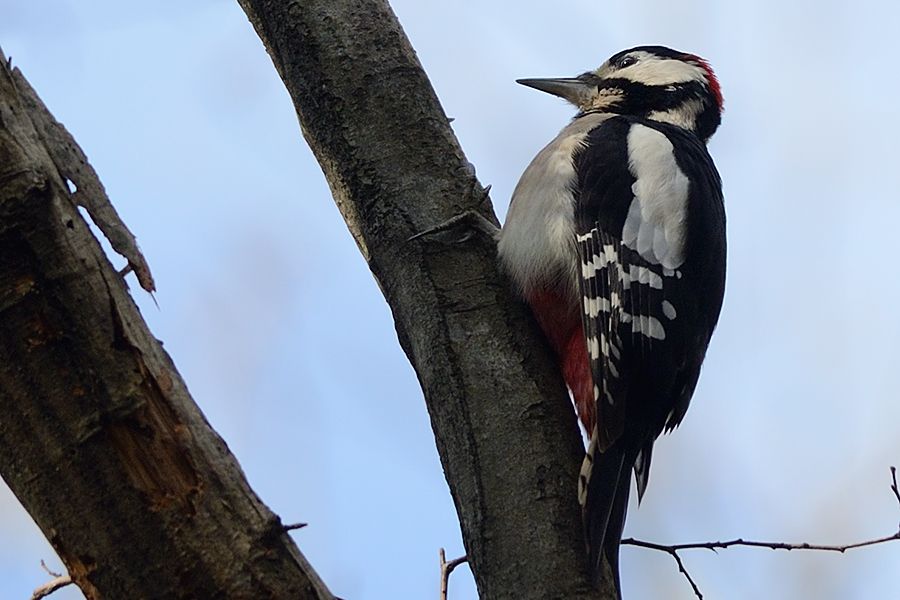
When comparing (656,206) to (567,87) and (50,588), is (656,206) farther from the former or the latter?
(50,588)

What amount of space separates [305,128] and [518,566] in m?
1.18

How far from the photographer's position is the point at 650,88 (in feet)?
12.2

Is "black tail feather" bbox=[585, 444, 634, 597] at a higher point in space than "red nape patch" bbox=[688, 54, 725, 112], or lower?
lower

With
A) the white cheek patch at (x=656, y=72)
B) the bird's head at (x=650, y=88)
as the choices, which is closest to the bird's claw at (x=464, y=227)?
the bird's head at (x=650, y=88)

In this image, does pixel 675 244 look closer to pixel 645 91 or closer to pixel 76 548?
pixel 645 91

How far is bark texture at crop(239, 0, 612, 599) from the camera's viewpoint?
189 cm

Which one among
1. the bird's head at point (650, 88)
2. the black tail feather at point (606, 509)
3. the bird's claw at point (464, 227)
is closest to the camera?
the black tail feather at point (606, 509)

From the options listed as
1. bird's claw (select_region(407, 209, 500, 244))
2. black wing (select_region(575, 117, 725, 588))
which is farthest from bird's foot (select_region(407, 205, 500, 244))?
black wing (select_region(575, 117, 725, 588))

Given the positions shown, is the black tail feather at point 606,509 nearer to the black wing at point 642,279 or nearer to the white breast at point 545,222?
the black wing at point 642,279

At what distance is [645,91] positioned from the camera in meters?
3.73

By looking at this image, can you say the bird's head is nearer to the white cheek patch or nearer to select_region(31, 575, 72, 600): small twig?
the white cheek patch

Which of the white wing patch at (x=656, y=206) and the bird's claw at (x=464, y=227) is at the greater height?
the white wing patch at (x=656, y=206)

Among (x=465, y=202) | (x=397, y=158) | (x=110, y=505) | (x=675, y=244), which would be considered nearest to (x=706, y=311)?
(x=675, y=244)

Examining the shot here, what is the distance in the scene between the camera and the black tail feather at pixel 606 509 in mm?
1848
